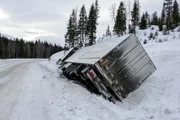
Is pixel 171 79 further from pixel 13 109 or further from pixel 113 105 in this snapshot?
pixel 13 109

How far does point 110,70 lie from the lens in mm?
7391

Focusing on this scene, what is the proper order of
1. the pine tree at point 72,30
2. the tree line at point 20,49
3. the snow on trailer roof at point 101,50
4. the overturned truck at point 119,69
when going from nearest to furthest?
the overturned truck at point 119,69
the snow on trailer roof at point 101,50
the pine tree at point 72,30
the tree line at point 20,49

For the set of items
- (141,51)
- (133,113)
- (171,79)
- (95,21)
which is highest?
(95,21)

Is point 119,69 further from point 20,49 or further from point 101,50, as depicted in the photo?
point 20,49

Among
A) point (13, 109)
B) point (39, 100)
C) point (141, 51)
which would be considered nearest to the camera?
point (13, 109)

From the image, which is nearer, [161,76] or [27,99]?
[27,99]

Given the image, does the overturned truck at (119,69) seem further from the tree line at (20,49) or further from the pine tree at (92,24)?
the tree line at (20,49)

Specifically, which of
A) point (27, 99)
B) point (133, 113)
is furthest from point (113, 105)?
point (27, 99)

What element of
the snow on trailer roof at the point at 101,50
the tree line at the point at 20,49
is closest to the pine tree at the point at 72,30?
the tree line at the point at 20,49

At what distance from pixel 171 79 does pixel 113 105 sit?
10.7 feet

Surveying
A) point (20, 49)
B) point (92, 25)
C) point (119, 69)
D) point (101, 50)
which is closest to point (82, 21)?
point (92, 25)

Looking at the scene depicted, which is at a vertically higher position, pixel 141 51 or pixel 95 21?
pixel 95 21

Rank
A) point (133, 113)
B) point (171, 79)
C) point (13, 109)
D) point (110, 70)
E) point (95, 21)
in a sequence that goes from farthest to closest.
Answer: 1. point (95, 21)
2. point (171, 79)
3. point (110, 70)
4. point (133, 113)
5. point (13, 109)

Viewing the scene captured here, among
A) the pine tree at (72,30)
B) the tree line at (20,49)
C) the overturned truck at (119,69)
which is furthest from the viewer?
the tree line at (20,49)
